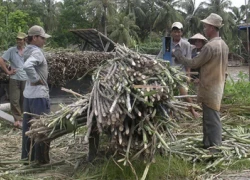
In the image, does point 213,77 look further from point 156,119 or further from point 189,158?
point 156,119

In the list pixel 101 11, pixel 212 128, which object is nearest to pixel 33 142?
pixel 212 128

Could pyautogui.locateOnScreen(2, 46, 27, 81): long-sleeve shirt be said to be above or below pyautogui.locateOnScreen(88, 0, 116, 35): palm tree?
below

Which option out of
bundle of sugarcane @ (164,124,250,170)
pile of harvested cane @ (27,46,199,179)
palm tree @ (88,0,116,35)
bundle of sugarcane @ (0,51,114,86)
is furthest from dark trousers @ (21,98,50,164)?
palm tree @ (88,0,116,35)

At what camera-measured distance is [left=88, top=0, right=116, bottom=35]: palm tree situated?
5103 centimetres

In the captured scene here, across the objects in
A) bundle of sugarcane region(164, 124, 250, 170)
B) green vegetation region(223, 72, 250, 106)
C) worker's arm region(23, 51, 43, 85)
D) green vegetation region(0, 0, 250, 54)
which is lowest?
bundle of sugarcane region(164, 124, 250, 170)

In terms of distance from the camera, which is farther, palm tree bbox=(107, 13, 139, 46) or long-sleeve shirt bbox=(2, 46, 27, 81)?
palm tree bbox=(107, 13, 139, 46)

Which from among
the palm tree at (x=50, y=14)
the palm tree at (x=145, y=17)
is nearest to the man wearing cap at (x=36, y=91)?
the palm tree at (x=50, y=14)

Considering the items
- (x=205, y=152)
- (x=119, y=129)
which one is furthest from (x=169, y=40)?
(x=119, y=129)

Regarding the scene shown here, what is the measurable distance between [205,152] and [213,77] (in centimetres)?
102

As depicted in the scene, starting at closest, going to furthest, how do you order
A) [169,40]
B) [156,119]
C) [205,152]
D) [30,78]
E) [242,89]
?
[156,119]
[30,78]
[205,152]
[169,40]
[242,89]

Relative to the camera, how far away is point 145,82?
173 inches

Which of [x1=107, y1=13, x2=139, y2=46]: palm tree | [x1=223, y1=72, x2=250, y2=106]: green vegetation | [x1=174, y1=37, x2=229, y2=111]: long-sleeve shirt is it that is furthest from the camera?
[x1=107, y1=13, x2=139, y2=46]: palm tree

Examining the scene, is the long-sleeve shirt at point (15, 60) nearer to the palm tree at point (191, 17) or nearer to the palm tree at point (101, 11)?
the palm tree at point (101, 11)

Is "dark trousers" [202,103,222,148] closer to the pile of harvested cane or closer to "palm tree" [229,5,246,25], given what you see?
the pile of harvested cane
